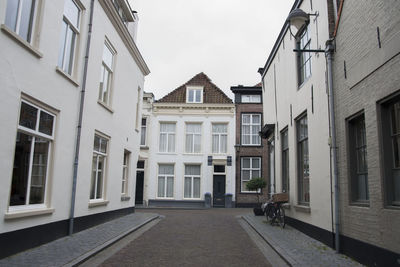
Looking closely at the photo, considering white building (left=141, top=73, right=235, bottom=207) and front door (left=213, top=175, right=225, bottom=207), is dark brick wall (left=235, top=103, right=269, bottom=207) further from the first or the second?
front door (left=213, top=175, right=225, bottom=207)

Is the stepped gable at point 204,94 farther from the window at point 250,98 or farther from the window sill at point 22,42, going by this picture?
the window sill at point 22,42

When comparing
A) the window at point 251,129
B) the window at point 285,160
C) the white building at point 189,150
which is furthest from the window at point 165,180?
the window at point 285,160

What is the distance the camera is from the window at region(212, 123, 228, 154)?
2433 centimetres

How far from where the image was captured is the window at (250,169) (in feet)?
78.0

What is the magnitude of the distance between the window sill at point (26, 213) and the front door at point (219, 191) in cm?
1681

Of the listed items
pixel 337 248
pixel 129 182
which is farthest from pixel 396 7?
pixel 129 182

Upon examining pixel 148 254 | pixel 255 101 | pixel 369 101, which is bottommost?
pixel 148 254

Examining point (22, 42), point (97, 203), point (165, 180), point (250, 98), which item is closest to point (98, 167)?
point (97, 203)

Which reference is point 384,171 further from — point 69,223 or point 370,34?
point 69,223

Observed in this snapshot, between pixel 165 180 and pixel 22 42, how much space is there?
18359 millimetres

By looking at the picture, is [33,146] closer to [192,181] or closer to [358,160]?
[358,160]

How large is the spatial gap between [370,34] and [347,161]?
243 centimetres

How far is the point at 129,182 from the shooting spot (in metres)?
15.2

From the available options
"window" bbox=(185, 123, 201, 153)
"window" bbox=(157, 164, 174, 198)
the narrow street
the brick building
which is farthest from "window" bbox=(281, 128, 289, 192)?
"window" bbox=(157, 164, 174, 198)
